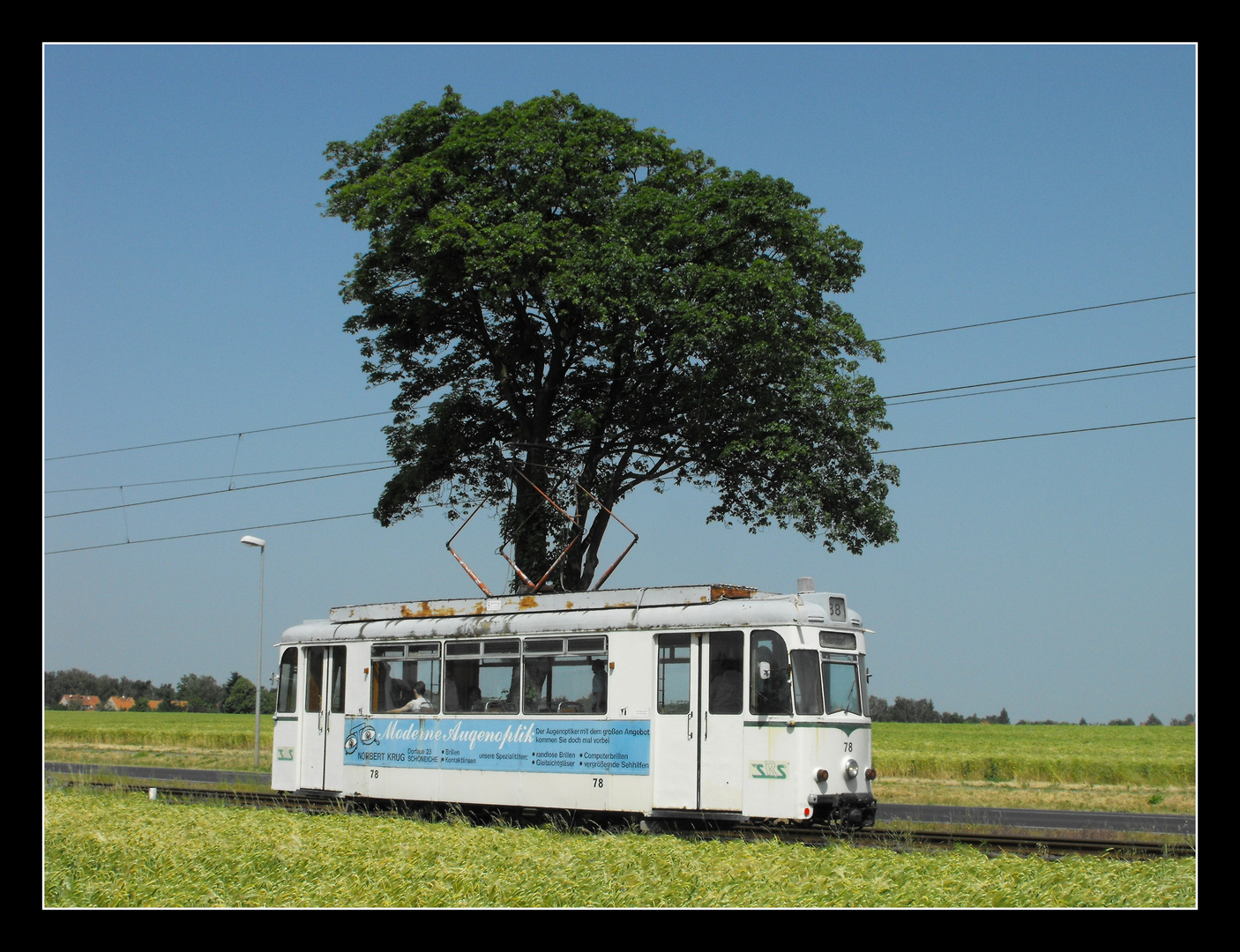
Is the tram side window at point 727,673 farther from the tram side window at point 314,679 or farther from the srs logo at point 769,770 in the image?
the tram side window at point 314,679

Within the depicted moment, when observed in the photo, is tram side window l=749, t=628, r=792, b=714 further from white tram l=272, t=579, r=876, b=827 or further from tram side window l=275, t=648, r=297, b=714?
tram side window l=275, t=648, r=297, b=714

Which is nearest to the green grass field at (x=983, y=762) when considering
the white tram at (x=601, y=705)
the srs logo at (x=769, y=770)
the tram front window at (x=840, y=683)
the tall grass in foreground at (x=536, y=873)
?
the tall grass in foreground at (x=536, y=873)

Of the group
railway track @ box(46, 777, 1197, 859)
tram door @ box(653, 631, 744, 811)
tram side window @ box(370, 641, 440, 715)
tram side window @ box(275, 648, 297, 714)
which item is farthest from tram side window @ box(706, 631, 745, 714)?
tram side window @ box(275, 648, 297, 714)

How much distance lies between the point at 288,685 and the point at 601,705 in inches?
257

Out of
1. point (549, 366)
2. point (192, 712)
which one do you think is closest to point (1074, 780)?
point (549, 366)

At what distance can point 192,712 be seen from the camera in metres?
94.8

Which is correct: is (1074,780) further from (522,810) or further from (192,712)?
(192,712)

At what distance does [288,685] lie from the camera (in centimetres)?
1939

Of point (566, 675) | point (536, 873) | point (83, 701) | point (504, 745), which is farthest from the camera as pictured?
point (83, 701)

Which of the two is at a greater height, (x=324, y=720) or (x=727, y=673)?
(x=727, y=673)

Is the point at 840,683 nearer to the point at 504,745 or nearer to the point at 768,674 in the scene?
the point at 768,674

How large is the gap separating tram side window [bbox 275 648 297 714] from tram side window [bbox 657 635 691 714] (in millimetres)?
7239

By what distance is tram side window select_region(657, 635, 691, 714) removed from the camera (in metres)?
14.9

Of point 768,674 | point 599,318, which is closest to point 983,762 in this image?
point 599,318
